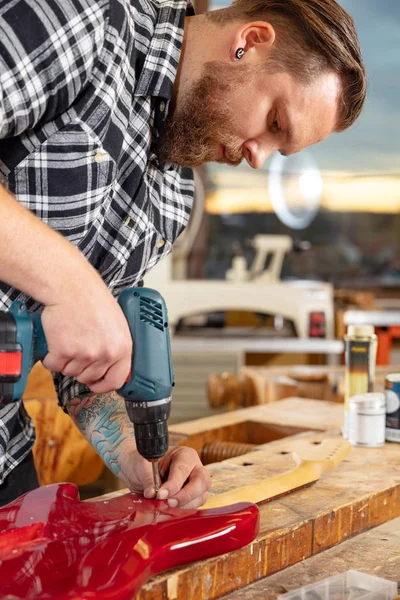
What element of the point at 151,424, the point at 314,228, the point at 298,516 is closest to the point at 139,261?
the point at 151,424

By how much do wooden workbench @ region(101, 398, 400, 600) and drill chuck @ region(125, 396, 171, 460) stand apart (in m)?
0.20

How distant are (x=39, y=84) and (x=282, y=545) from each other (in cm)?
78

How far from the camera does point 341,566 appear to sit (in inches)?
45.6

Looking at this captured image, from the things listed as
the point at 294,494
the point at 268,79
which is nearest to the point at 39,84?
the point at 268,79

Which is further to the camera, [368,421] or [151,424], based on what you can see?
[368,421]

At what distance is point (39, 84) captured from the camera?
1.03 meters

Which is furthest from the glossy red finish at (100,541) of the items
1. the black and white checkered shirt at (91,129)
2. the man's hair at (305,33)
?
the man's hair at (305,33)

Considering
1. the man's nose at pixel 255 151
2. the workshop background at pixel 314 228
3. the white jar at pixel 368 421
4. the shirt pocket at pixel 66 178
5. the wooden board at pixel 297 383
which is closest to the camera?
the shirt pocket at pixel 66 178

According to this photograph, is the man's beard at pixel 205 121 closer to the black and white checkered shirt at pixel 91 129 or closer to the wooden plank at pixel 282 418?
the black and white checkered shirt at pixel 91 129

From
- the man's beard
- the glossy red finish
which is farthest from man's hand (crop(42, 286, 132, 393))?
the man's beard

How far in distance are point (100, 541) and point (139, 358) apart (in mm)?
261

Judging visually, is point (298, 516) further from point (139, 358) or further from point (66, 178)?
point (66, 178)

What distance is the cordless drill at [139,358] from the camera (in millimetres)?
963

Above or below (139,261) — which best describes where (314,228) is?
above
